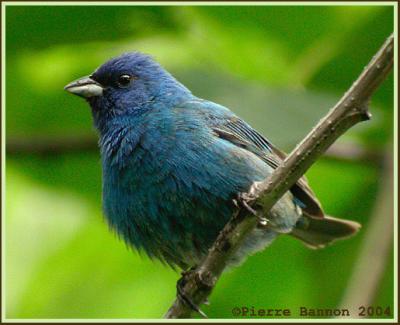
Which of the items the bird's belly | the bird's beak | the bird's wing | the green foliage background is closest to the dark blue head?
the bird's beak

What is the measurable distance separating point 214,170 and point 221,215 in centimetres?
36

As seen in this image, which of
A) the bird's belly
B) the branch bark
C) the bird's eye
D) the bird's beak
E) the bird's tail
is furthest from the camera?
the bird's tail

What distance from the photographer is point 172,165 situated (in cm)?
654

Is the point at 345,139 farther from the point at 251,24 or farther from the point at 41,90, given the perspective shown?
the point at 41,90

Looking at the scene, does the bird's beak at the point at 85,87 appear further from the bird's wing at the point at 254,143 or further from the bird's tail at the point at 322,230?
the bird's tail at the point at 322,230

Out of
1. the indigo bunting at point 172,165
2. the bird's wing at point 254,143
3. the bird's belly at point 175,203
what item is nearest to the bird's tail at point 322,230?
the indigo bunting at point 172,165

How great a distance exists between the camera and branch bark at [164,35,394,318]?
4.45 m

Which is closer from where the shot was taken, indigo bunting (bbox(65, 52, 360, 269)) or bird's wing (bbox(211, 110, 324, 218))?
indigo bunting (bbox(65, 52, 360, 269))

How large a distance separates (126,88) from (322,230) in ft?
7.72

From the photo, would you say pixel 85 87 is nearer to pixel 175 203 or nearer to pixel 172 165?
pixel 172 165

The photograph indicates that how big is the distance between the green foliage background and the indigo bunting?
0.87 feet

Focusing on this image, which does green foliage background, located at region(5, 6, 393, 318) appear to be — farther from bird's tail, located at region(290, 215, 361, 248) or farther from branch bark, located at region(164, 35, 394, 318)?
branch bark, located at region(164, 35, 394, 318)

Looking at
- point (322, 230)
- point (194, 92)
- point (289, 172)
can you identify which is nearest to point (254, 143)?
point (194, 92)

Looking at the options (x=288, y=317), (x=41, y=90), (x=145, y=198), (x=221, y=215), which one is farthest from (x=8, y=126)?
(x=288, y=317)
